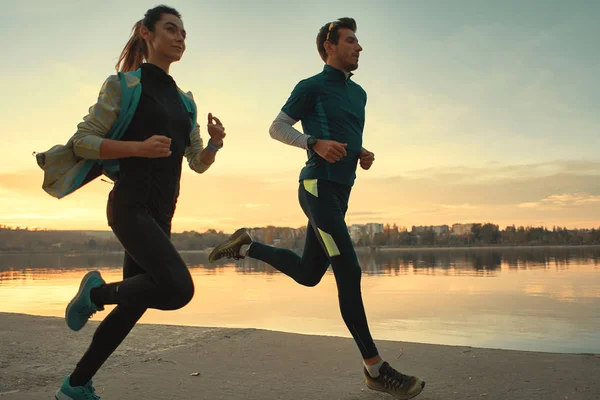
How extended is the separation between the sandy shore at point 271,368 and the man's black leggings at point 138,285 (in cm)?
Result: 69

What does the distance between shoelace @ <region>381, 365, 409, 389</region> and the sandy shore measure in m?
0.18

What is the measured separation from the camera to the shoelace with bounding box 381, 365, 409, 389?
9.80 feet

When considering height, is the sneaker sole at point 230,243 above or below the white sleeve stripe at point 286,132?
below

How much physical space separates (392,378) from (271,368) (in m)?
1.11

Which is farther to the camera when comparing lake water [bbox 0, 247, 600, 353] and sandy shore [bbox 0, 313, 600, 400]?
lake water [bbox 0, 247, 600, 353]

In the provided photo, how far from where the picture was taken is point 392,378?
3.02m

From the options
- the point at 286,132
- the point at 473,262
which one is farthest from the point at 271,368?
the point at 473,262

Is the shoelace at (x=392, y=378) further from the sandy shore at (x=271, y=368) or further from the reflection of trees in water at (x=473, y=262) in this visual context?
the reflection of trees in water at (x=473, y=262)

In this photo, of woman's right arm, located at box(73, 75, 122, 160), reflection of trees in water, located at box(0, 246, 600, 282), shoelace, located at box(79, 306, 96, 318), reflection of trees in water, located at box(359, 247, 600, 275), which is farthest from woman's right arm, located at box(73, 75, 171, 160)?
reflection of trees in water, located at box(359, 247, 600, 275)

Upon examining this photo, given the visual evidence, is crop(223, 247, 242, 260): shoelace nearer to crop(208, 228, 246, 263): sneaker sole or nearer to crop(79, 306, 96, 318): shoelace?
crop(208, 228, 246, 263): sneaker sole

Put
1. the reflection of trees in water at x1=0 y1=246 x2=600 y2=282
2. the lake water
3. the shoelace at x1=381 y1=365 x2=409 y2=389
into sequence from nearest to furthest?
the shoelace at x1=381 y1=365 x2=409 y2=389, the lake water, the reflection of trees in water at x1=0 y1=246 x2=600 y2=282

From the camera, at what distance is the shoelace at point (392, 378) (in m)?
2.99

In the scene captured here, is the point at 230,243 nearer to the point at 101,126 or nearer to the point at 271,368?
the point at 271,368

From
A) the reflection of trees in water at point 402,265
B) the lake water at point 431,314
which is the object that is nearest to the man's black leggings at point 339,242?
the lake water at point 431,314
